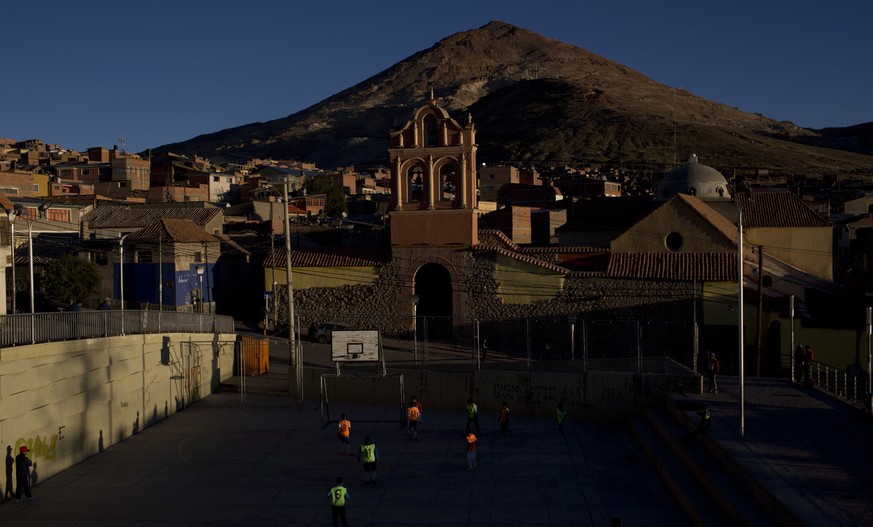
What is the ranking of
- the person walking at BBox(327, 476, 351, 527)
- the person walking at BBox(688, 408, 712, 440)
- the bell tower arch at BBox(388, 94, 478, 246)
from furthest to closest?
the bell tower arch at BBox(388, 94, 478, 246), the person walking at BBox(688, 408, 712, 440), the person walking at BBox(327, 476, 351, 527)

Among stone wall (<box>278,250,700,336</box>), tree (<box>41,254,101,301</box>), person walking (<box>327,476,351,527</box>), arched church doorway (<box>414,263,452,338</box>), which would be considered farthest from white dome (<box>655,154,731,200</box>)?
person walking (<box>327,476,351,527</box>)

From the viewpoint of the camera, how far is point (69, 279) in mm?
46312

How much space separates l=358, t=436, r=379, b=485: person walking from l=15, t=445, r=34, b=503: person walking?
7309mm

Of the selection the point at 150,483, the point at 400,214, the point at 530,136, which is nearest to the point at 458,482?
the point at 150,483

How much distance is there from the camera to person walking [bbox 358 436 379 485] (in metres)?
21.1

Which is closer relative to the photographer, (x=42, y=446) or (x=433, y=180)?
(x=42, y=446)

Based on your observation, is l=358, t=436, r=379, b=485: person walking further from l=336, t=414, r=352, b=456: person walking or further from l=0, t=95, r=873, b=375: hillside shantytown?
l=0, t=95, r=873, b=375: hillside shantytown

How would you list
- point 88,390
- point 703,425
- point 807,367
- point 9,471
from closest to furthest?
point 9,471 → point 703,425 → point 88,390 → point 807,367

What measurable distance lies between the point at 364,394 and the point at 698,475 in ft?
50.3

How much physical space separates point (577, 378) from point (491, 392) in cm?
311

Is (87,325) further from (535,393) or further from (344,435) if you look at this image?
(535,393)

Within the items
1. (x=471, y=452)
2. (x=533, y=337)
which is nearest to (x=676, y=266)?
(x=533, y=337)

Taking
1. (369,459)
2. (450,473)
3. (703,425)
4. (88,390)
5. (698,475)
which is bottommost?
(450,473)

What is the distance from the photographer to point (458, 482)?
21844mm
